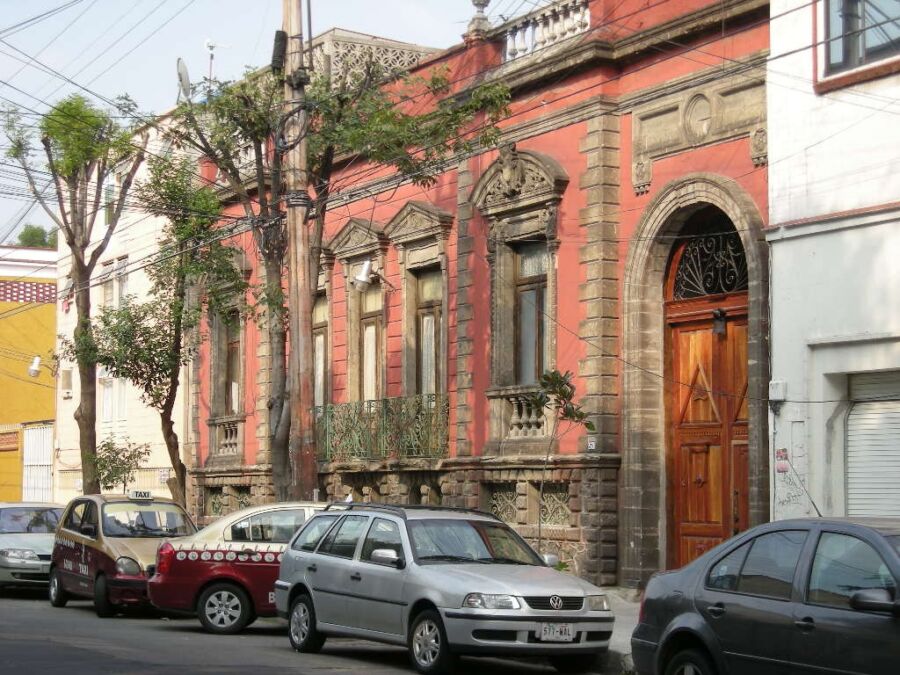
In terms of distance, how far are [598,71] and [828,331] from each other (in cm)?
573

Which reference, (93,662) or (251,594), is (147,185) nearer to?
(251,594)

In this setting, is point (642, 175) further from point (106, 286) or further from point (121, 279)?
point (106, 286)

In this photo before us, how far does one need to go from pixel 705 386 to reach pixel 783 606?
10211mm

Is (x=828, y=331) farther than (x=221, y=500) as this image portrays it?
No

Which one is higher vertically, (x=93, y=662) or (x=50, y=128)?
(x=50, y=128)

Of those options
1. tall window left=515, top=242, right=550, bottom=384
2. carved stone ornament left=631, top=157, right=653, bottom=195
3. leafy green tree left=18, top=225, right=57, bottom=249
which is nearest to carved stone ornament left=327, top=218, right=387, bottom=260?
tall window left=515, top=242, right=550, bottom=384

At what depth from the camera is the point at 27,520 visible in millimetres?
24578

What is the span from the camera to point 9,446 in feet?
157

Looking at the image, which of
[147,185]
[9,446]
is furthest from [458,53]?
[9,446]

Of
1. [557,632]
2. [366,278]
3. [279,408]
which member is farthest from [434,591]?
[366,278]

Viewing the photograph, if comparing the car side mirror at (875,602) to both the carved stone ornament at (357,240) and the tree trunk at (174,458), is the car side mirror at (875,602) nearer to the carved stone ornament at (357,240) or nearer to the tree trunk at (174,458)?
the carved stone ornament at (357,240)

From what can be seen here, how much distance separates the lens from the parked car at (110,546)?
768 inches

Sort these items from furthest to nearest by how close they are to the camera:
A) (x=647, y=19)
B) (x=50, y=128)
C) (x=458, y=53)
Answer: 1. (x=50, y=128)
2. (x=458, y=53)
3. (x=647, y=19)

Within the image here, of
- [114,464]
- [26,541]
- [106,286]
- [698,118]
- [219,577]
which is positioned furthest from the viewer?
[106,286]
